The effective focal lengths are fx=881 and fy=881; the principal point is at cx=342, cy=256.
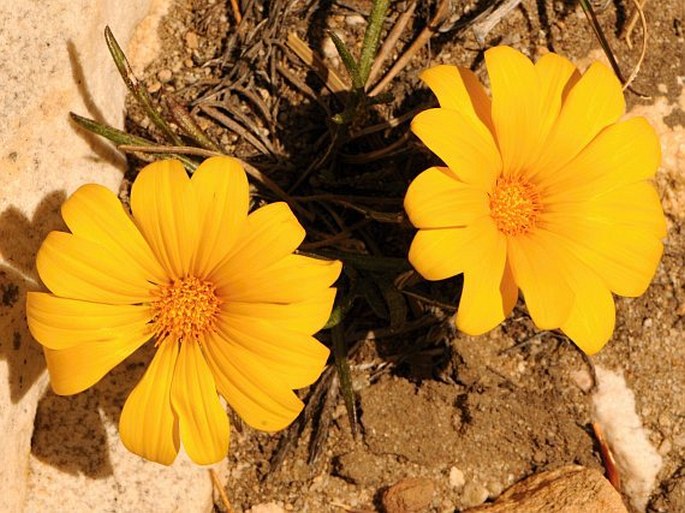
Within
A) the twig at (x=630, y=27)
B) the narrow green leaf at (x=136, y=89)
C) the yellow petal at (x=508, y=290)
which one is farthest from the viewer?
the twig at (x=630, y=27)

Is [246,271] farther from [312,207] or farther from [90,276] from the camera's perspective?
[312,207]

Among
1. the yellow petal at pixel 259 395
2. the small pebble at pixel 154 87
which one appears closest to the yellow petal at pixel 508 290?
the yellow petal at pixel 259 395

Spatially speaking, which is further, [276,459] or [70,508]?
[276,459]

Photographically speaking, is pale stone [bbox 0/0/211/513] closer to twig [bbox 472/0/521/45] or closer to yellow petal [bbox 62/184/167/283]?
yellow petal [bbox 62/184/167/283]

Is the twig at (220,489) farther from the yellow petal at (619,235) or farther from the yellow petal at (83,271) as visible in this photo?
the yellow petal at (619,235)

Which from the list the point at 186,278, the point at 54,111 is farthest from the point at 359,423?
the point at 54,111

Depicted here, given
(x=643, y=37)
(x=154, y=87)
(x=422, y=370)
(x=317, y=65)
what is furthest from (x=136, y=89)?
(x=643, y=37)
